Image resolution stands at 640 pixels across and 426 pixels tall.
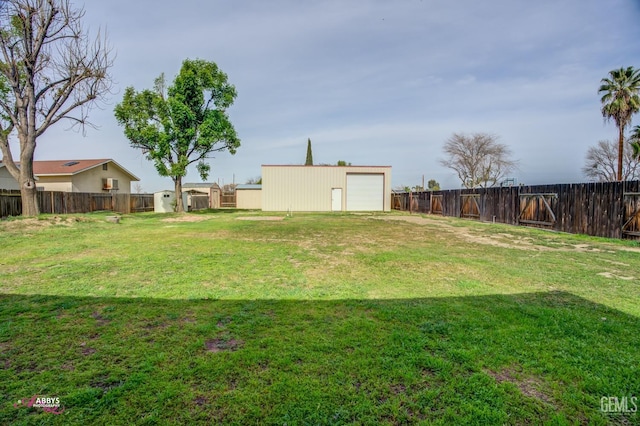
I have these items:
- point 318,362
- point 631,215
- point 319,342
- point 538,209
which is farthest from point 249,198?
point 318,362

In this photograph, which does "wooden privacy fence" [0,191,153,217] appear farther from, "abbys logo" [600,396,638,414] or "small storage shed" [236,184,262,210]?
"abbys logo" [600,396,638,414]

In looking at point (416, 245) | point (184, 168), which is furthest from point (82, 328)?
point (184, 168)

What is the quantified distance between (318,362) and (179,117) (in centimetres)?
2250

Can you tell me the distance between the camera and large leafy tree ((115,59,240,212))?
20.6 m

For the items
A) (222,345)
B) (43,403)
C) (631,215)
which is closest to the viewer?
(43,403)

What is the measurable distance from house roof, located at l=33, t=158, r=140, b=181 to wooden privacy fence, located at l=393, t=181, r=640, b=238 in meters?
28.3

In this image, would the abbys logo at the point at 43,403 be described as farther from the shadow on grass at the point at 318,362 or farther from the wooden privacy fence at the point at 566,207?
the wooden privacy fence at the point at 566,207

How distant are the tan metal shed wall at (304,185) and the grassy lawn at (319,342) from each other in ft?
64.2

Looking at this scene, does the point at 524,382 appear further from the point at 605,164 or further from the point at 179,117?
the point at 605,164

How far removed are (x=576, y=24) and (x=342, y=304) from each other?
12.7 metres

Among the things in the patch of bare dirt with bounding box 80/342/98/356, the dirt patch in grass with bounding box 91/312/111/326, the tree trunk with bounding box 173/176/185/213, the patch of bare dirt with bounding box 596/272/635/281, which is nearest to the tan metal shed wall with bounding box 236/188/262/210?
the tree trunk with bounding box 173/176/185/213

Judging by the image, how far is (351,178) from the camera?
25.6 m

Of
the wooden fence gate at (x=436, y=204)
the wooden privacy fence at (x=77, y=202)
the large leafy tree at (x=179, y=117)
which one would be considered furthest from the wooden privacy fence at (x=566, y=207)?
the wooden privacy fence at (x=77, y=202)

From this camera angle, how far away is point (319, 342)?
2611mm
